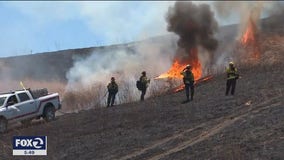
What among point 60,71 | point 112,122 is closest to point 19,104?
point 112,122

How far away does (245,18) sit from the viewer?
39938 mm

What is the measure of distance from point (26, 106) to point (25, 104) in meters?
0.10

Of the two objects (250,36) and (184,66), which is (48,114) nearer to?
(184,66)

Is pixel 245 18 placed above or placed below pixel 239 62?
above

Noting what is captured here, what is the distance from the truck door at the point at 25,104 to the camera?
23047 mm

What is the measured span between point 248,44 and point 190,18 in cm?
473

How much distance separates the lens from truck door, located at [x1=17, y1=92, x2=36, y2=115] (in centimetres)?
2305

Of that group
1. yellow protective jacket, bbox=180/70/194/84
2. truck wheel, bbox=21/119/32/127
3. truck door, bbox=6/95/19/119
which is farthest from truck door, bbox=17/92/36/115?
yellow protective jacket, bbox=180/70/194/84

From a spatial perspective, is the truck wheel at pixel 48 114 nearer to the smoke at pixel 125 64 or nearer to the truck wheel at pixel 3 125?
the truck wheel at pixel 3 125

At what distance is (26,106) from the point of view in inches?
917

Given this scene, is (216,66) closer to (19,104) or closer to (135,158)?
(19,104)

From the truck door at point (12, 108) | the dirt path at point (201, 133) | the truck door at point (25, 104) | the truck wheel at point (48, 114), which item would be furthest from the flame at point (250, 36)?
the truck door at point (12, 108)

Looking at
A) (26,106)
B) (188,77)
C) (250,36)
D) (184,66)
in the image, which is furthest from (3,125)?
(250,36)

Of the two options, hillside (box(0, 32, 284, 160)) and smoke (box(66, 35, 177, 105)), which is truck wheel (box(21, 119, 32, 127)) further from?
smoke (box(66, 35, 177, 105))
